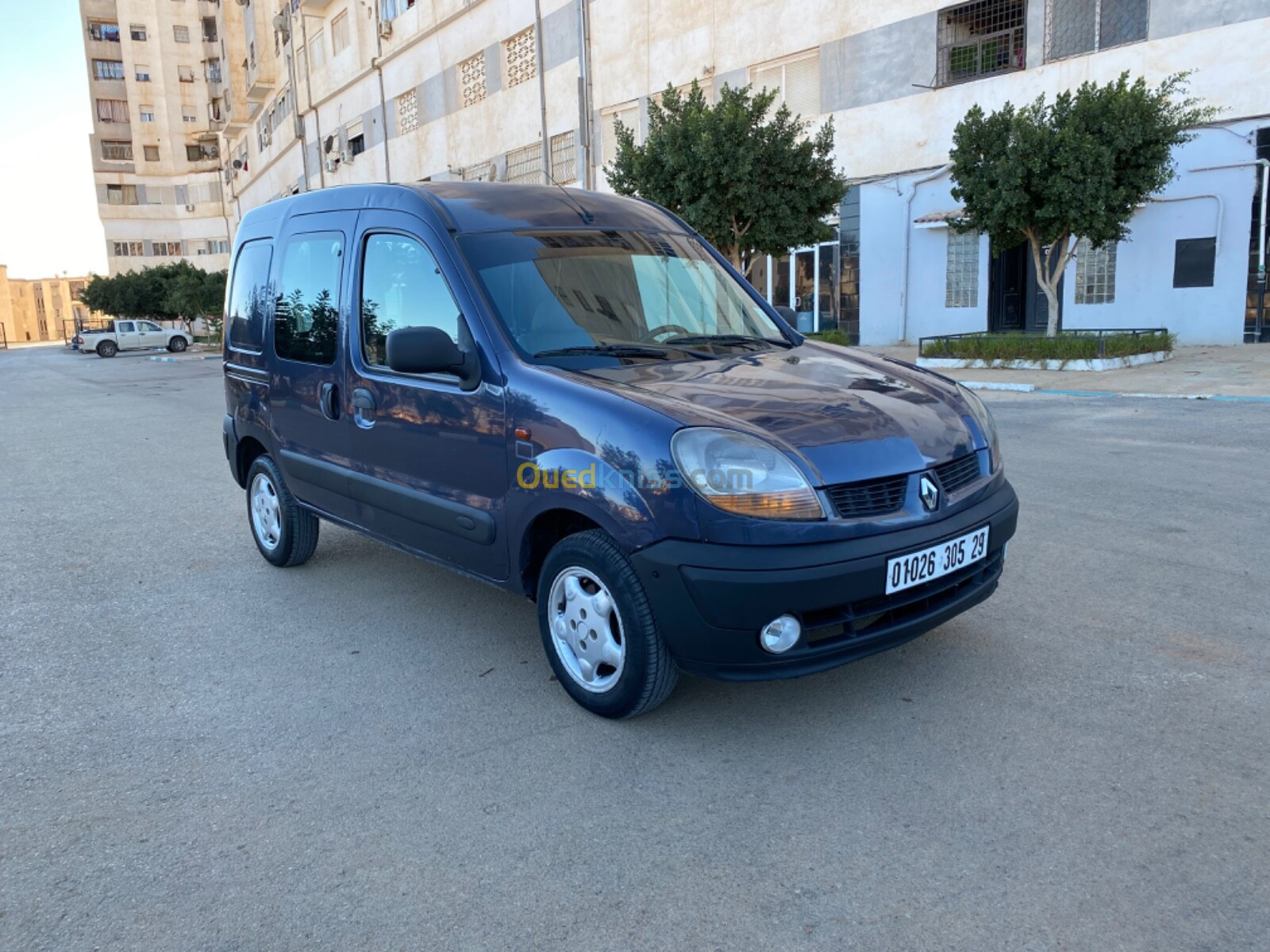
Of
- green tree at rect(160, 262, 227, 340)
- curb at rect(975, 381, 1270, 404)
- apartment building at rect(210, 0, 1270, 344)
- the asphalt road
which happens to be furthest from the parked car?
green tree at rect(160, 262, 227, 340)

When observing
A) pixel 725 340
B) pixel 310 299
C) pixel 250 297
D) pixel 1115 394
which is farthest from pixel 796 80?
pixel 725 340

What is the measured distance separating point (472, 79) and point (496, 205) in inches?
1314

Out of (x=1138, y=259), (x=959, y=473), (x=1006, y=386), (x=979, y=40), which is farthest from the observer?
(x=979, y=40)

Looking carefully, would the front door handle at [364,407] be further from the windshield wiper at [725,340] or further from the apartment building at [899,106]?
the apartment building at [899,106]

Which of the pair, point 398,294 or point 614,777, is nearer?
point 614,777

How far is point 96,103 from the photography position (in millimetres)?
79938

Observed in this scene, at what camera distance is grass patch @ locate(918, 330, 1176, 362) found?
50.7 ft

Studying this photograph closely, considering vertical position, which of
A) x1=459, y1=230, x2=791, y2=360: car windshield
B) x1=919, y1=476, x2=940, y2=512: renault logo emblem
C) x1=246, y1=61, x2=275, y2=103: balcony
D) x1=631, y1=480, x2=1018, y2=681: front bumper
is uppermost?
x1=246, y1=61, x2=275, y2=103: balcony

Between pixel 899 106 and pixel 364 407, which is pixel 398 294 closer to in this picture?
pixel 364 407

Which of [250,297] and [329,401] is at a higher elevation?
[250,297]

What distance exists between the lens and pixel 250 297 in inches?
214

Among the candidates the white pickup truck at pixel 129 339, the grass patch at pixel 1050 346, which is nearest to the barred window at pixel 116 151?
the white pickup truck at pixel 129 339

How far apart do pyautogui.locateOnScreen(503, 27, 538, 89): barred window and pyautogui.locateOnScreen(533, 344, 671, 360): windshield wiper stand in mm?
30097

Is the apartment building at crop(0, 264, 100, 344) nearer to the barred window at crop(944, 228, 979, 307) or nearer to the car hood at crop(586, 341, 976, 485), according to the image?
the barred window at crop(944, 228, 979, 307)
